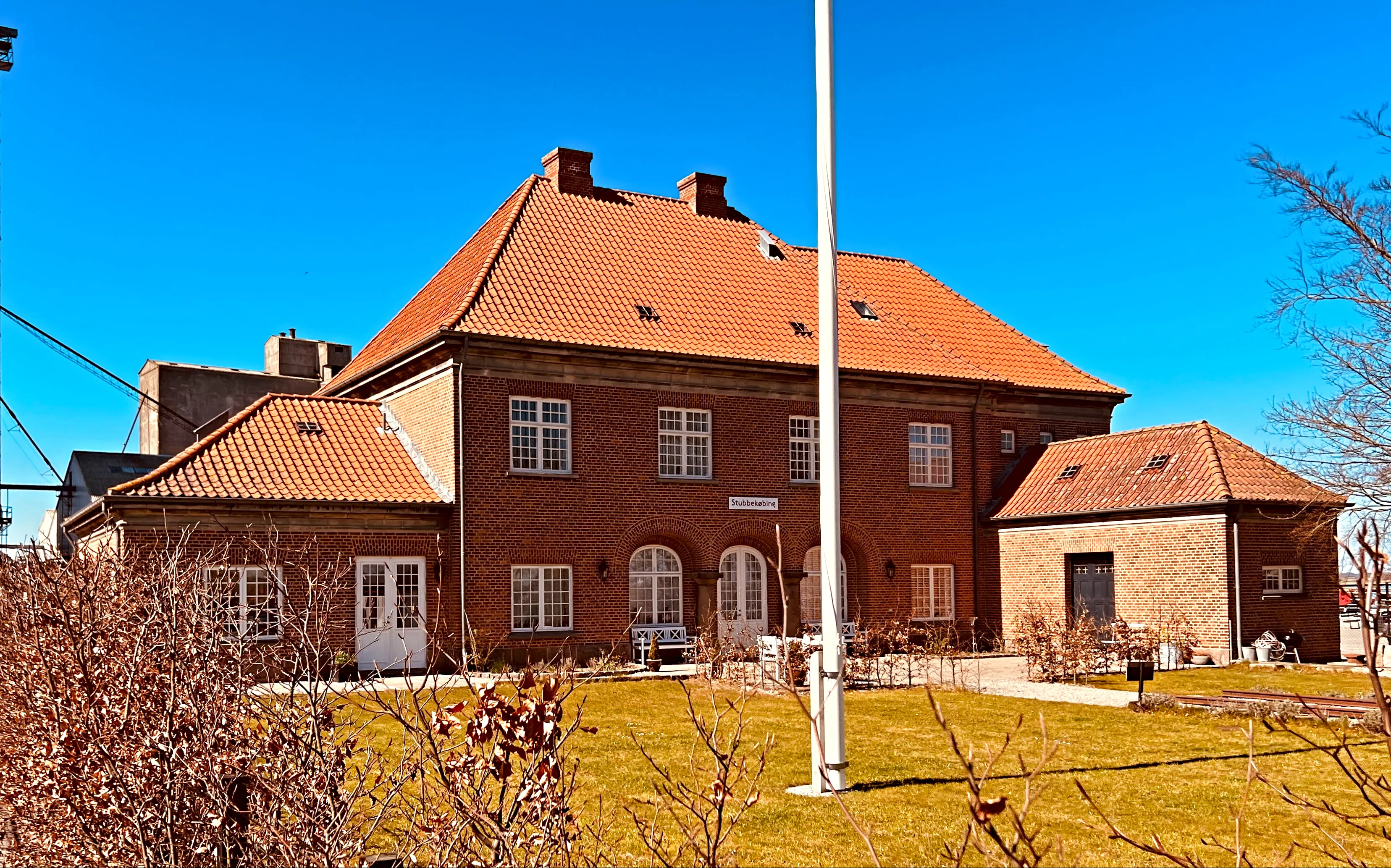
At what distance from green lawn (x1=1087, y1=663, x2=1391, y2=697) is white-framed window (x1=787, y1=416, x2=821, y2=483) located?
8294 millimetres

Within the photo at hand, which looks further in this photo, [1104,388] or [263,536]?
[1104,388]

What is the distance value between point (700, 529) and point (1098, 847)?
1787 centimetres

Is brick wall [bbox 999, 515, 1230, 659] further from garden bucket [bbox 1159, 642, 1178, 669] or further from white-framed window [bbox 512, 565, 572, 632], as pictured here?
white-framed window [bbox 512, 565, 572, 632]

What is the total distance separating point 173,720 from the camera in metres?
5.42

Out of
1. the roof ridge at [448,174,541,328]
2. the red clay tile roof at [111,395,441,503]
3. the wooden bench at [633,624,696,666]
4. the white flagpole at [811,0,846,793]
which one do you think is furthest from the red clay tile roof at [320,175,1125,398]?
the white flagpole at [811,0,846,793]

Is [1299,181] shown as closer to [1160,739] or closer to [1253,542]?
[1253,542]

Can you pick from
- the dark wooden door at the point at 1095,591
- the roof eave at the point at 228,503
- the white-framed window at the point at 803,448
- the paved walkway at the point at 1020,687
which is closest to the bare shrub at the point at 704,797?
the paved walkway at the point at 1020,687

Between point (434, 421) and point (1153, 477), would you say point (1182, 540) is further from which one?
point (434, 421)

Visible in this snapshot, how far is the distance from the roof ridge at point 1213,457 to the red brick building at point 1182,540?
3cm

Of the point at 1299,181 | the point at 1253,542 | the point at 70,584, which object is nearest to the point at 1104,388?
the point at 1253,542

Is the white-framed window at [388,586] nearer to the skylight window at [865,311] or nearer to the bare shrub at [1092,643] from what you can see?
the bare shrub at [1092,643]

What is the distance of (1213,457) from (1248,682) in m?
6.95

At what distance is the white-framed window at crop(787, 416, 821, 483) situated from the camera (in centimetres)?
2900

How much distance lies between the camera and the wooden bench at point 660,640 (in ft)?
84.3
